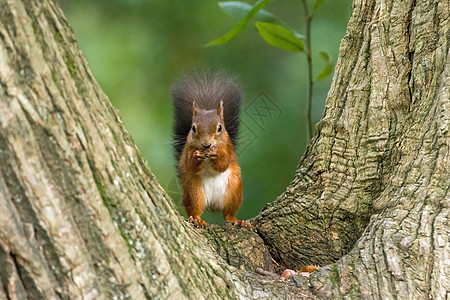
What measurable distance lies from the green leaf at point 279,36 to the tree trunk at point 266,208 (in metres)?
0.29

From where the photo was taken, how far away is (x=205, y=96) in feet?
7.17

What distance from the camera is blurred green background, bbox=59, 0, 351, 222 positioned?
2959 millimetres

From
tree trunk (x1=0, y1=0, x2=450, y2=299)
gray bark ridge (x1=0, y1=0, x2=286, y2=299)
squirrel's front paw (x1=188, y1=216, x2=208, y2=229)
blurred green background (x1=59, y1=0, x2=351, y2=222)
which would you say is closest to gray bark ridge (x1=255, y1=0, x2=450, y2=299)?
tree trunk (x1=0, y1=0, x2=450, y2=299)

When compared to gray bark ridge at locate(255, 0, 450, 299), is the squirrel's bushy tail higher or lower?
higher

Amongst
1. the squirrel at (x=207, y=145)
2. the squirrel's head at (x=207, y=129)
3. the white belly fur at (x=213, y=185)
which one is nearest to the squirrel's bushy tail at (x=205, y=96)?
the squirrel at (x=207, y=145)

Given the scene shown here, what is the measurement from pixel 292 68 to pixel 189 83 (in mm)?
1297

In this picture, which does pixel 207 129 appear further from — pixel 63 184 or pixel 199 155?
pixel 63 184

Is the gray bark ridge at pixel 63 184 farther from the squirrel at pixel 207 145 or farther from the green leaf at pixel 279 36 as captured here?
the green leaf at pixel 279 36

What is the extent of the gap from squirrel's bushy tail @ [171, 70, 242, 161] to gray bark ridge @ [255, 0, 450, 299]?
1.82 ft

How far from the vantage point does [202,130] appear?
1.95 meters

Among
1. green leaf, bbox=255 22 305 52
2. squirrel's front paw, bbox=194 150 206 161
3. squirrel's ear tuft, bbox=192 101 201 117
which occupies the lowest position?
squirrel's front paw, bbox=194 150 206 161

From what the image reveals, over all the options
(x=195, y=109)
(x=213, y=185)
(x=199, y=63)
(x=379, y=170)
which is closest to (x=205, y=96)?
(x=195, y=109)

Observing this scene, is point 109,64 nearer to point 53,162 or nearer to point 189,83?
point 189,83

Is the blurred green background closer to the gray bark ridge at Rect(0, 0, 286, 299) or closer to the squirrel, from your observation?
the squirrel
